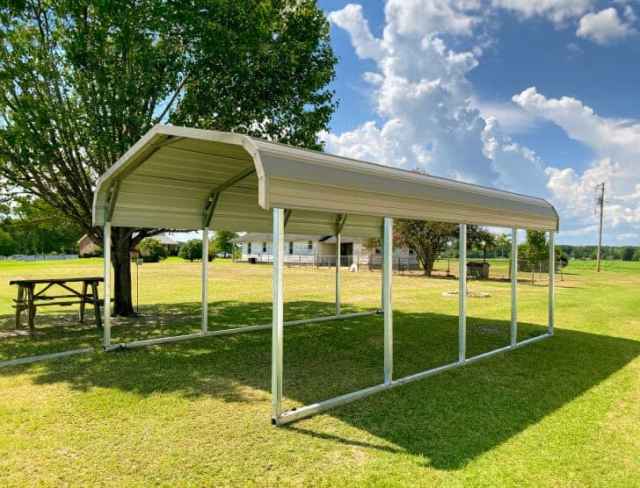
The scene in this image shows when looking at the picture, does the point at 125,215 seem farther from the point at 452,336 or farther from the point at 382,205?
the point at 452,336

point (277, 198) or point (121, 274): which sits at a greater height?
point (277, 198)

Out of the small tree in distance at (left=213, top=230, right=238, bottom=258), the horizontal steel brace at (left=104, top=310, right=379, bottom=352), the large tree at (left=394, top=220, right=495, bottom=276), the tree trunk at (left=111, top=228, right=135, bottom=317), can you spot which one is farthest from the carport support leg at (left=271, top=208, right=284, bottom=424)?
the small tree in distance at (left=213, top=230, right=238, bottom=258)

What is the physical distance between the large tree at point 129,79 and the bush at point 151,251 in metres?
36.8

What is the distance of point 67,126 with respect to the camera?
9422 mm

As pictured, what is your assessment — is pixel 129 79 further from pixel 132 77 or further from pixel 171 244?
pixel 171 244

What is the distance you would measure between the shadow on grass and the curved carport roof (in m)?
2.17

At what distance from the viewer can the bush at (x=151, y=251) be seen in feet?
151

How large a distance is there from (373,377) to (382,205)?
7.69 ft

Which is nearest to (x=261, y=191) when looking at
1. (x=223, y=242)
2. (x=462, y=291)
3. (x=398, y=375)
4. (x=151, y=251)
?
(x=398, y=375)

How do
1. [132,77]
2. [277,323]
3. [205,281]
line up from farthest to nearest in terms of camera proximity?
[132,77] < [205,281] < [277,323]

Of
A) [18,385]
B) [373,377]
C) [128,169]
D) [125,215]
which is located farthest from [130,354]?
[373,377]

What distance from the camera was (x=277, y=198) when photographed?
4176mm

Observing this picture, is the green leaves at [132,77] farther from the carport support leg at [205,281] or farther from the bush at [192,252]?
the bush at [192,252]

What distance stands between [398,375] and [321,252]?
3732cm
